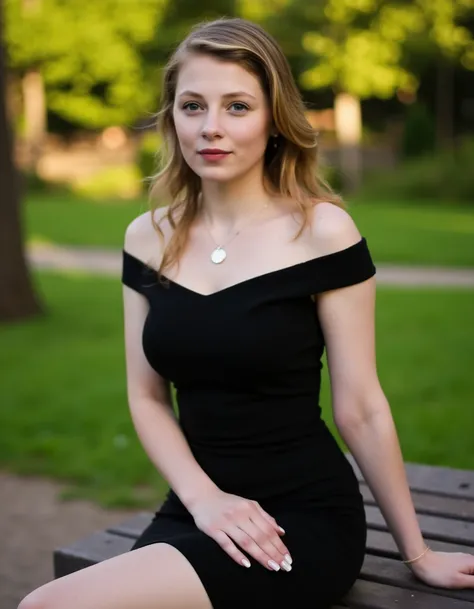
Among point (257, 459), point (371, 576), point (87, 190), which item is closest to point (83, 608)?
point (257, 459)

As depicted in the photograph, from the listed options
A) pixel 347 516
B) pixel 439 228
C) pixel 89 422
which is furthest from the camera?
pixel 439 228

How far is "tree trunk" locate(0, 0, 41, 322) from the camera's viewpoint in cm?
867

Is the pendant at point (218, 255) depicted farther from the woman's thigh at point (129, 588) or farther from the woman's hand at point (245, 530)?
the woman's thigh at point (129, 588)

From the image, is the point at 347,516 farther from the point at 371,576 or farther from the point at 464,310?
the point at 464,310

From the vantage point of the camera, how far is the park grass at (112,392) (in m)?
5.05

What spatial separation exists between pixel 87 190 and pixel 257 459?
29.4 metres

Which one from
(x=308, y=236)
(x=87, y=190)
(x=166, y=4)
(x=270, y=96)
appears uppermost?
(x=166, y=4)

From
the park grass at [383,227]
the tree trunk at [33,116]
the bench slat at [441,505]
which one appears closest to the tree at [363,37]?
the park grass at [383,227]

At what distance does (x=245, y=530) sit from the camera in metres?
2.07

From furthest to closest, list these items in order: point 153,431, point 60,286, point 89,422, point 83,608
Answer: point 60,286
point 89,422
point 153,431
point 83,608

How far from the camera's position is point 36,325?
8.77 m

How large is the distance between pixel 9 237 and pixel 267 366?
22.6ft

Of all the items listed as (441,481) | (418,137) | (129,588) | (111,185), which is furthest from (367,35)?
(129,588)

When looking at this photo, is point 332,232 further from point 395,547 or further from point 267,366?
point 395,547
